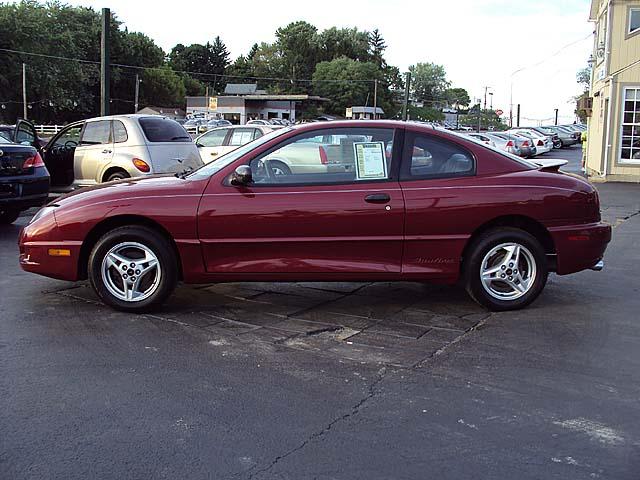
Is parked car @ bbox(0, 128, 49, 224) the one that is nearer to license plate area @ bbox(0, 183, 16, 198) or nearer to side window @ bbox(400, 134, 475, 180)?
license plate area @ bbox(0, 183, 16, 198)

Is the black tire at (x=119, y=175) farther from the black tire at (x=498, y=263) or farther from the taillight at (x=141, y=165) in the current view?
the black tire at (x=498, y=263)

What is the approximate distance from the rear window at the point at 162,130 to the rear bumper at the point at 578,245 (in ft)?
25.7

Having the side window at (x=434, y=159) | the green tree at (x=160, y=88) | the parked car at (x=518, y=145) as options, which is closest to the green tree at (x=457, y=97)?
the green tree at (x=160, y=88)

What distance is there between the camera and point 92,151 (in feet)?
40.5

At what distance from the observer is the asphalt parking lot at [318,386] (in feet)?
11.7

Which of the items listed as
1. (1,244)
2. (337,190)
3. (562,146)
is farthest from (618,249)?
(562,146)

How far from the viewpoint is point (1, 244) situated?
30.9 feet

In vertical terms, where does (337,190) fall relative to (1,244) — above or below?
above

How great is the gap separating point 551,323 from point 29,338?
4166 mm

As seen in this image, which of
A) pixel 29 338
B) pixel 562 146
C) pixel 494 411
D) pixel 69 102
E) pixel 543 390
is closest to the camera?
pixel 494 411

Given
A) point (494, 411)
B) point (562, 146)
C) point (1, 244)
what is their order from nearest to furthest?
point (494, 411) < point (1, 244) < point (562, 146)

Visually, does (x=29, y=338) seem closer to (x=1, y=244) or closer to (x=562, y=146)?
(x=1, y=244)

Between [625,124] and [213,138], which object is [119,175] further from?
[625,124]

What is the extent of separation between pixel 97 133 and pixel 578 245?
8.91 meters
